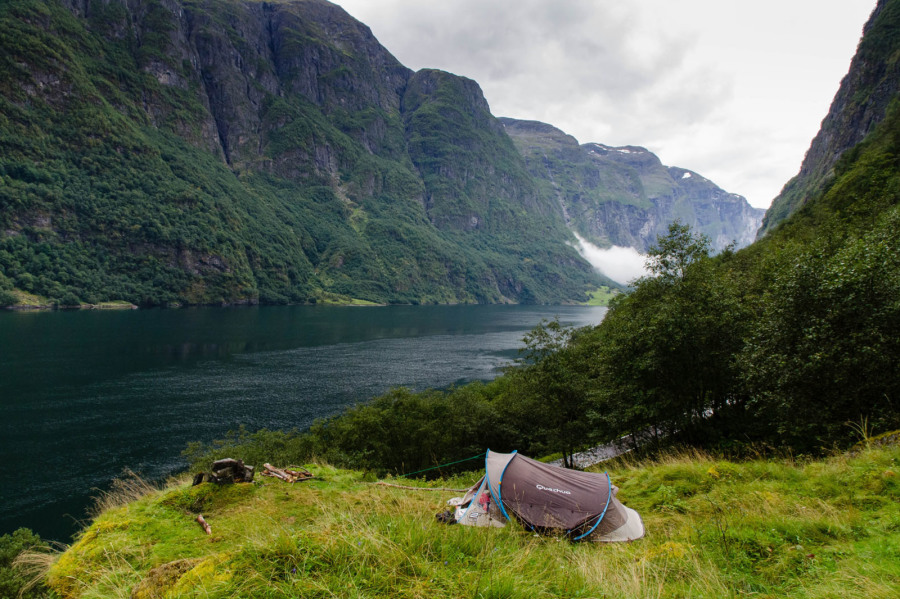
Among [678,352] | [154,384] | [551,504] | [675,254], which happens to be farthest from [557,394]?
[154,384]

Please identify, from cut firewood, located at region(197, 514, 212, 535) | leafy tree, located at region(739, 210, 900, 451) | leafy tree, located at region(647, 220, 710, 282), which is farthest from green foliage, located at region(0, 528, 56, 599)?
leafy tree, located at region(647, 220, 710, 282)

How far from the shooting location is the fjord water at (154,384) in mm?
30453

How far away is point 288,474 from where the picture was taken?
1192cm

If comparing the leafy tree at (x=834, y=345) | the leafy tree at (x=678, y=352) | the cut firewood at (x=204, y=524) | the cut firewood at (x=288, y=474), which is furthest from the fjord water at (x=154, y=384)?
the leafy tree at (x=834, y=345)

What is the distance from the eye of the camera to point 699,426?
20.5 m

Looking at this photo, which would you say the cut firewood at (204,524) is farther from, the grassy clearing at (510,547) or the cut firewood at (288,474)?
the cut firewood at (288,474)

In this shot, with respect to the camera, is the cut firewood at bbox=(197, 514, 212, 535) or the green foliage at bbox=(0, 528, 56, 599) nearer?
the green foliage at bbox=(0, 528, 56, 599)

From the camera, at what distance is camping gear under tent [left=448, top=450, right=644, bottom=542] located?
343 inches

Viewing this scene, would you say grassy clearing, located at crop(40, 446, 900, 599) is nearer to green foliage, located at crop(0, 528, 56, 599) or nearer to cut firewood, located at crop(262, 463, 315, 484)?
cut firewood, located at crop(262, 463, 315, 484)

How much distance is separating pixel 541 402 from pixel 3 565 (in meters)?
23.6

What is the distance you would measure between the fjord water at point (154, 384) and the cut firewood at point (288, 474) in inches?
844

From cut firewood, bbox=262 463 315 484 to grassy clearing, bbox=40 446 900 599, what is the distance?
1.83 feet

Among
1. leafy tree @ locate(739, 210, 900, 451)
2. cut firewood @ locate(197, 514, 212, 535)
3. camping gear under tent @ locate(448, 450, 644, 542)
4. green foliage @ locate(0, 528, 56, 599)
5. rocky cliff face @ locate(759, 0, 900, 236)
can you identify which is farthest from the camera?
rocky cliff face @ locate(759, 0, 900, 236)

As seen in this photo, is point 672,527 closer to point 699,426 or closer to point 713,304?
point 713,304
